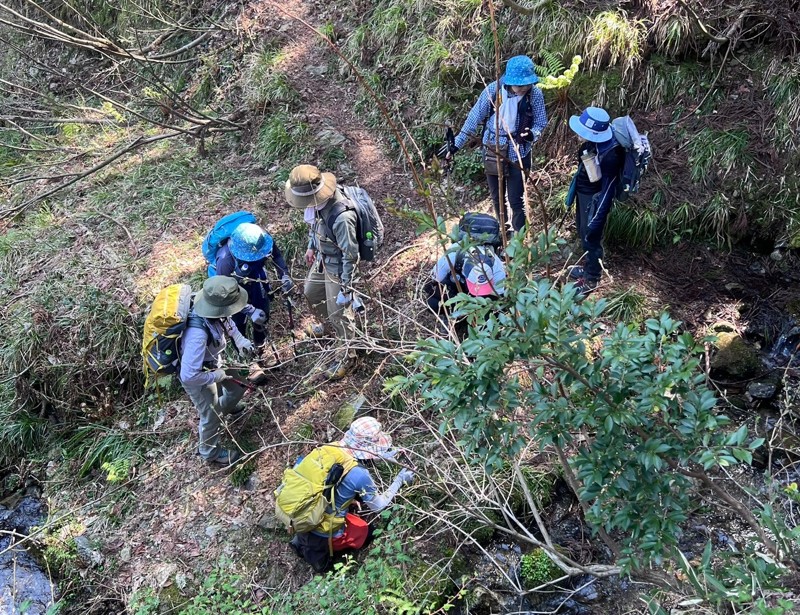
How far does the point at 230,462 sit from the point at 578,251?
4.62 m

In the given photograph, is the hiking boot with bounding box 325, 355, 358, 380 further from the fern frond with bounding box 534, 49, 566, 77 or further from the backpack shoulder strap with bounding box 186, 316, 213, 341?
the fern frond with bounding box 534, 49, 566, 77

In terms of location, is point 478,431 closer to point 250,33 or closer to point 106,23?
point 250,33

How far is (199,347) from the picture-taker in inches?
205

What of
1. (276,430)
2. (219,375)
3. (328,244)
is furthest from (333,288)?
(276,430)

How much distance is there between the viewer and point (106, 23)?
1231 centimetres

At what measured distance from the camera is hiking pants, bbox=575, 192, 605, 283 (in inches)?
236

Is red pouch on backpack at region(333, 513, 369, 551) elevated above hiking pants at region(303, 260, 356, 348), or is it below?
below

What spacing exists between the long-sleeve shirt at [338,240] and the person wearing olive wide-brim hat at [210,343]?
0.91 metres

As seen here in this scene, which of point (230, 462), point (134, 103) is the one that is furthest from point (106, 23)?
point (230, 462)

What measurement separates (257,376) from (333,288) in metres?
1.59

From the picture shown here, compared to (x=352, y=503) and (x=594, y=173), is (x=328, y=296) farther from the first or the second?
(x=594, y=173)

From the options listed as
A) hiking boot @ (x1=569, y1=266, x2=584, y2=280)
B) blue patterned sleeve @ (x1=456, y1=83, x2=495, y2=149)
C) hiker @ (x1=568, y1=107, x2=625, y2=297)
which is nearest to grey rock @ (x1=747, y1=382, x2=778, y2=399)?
hiker @ (x1=568, y1=107, x2=625, y2=297)

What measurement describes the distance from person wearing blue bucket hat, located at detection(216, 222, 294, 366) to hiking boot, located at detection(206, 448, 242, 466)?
1.38 m

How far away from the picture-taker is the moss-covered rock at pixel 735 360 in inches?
225
